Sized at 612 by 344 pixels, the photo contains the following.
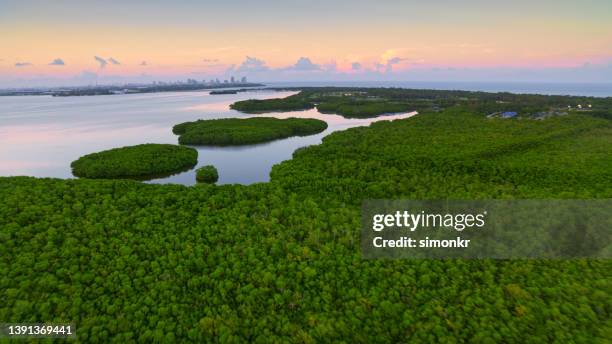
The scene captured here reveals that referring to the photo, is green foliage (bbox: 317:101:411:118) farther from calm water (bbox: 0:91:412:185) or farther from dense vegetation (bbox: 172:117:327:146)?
dense vegetation (bbox: 172:117:327:146)

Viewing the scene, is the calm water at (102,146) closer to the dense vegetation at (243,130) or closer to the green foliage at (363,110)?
the dense vegetation at (243,130)

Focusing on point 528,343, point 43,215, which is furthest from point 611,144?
point 43,215

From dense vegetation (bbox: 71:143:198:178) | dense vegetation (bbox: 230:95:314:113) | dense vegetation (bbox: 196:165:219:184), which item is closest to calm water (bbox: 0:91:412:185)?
dense vegetation (bbox: 196:165:219:184)

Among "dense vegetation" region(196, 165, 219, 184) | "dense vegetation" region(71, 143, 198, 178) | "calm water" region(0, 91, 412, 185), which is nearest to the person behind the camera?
"dense vegetation" region(196, 165, 219, 184)

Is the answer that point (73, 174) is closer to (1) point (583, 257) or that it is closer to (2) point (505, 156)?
(1) point (583, 257)

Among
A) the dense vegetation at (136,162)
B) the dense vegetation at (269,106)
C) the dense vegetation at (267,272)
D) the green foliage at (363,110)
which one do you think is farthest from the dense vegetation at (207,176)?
the dense vegetation at (269,106)

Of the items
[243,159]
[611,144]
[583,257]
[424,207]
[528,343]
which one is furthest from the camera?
[243,159]
